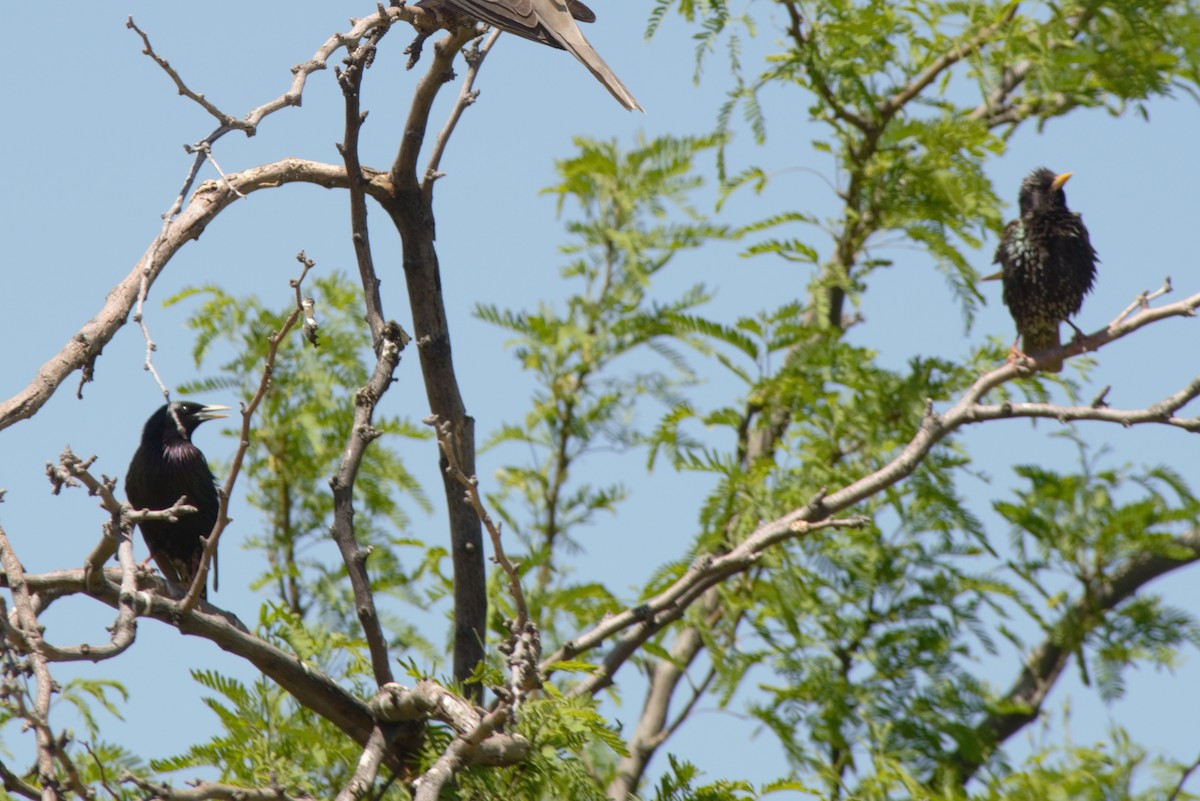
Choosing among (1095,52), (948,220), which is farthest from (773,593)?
(1095,52)

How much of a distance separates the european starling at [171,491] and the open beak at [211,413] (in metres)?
0.34

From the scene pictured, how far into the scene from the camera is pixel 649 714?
6.44 m

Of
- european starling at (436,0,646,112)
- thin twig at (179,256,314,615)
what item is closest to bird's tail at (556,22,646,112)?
european starling at (436,0,646,112)

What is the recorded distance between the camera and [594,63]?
175 inches

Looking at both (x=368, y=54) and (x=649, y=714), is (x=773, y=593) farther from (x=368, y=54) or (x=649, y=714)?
(x=368, y=54)

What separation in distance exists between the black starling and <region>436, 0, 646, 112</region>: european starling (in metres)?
3.10

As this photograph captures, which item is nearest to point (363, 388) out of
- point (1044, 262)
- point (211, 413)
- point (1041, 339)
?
point (211, 413)

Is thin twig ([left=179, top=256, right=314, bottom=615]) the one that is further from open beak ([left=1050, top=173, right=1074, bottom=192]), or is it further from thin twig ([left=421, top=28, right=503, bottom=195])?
open beak ([left=1050, top=173, right=1074, bottom=192])

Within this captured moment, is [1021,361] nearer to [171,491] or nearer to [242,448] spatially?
[171,491]

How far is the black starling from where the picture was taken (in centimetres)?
680

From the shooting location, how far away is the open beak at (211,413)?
588 cm

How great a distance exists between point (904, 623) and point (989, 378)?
198 centimetres

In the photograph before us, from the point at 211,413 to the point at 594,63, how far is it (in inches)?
97.4

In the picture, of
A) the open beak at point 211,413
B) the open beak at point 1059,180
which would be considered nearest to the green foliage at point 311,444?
the open beak at point 211,413
